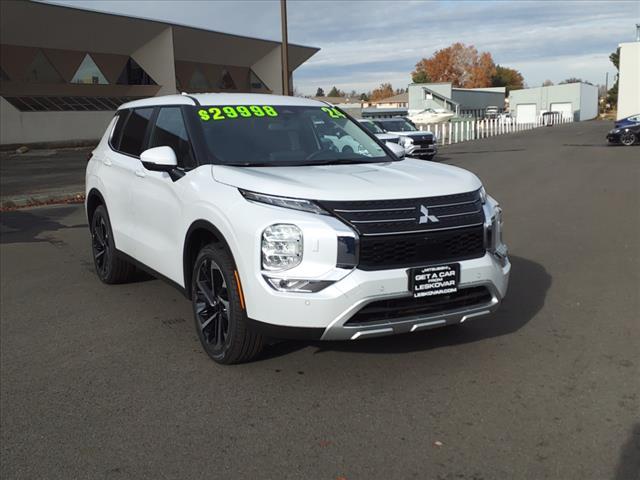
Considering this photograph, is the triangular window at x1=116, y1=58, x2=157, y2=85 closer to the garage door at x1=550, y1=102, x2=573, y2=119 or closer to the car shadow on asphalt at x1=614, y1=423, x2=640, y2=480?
the car shadow on asphalt at x1=614, y1=423, x2=640, y2=480

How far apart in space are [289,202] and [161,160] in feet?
4.18

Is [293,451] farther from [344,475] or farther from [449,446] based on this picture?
[449,446]

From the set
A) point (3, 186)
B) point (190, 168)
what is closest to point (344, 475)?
point (190, 168)

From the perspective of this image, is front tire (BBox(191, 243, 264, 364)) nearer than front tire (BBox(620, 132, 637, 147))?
Yes

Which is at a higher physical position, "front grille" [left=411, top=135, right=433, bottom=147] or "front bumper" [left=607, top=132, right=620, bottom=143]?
"front grille" [left=411, top=135, right=433, bottom=147]

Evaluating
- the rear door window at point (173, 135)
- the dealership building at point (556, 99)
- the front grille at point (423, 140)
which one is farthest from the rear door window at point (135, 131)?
the dealership building at point (556, 99)

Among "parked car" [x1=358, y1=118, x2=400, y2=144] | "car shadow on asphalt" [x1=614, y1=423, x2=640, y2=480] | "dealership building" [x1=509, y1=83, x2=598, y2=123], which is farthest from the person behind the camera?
"dealership building" [x1=509, y1=83, x2=598, y2=123]

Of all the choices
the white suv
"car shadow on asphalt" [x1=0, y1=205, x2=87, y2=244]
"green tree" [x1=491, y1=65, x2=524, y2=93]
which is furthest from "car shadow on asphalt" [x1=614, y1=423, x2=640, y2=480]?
"green tree" [x1=491, y1=65, x2=524, y2=93]

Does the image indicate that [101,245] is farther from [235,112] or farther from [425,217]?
[425,217]

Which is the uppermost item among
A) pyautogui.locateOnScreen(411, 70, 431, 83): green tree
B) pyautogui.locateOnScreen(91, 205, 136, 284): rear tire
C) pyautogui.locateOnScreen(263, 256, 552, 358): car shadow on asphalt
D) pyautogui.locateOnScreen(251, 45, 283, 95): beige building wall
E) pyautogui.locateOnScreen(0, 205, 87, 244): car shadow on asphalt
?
pyautogui.locateOnScreen(411, 70, 431, 83): green tree

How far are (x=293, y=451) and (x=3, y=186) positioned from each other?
1596 centimetres

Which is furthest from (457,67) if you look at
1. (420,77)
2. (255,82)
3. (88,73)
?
(88,73)

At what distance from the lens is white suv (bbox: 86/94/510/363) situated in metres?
3.75

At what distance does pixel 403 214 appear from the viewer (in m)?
3.87
